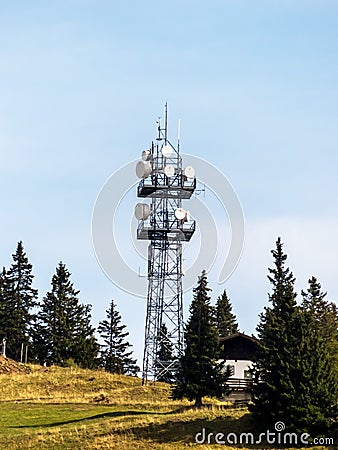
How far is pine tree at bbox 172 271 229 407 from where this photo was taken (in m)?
51.6

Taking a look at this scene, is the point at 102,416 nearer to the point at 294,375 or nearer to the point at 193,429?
the point at 193,429

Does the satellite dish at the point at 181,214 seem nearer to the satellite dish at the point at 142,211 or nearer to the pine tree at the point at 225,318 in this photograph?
the satellite dish at the point at 142,211

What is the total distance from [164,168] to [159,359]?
663 inches

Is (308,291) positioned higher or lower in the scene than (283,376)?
higher

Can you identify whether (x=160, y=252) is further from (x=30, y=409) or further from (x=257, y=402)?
(x=257, y=402)

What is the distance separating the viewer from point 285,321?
150 ft

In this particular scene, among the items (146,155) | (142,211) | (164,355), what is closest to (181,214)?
(142,211)

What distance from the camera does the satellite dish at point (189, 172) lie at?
226ft

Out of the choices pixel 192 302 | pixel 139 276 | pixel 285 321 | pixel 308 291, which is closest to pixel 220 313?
pixel 308 291

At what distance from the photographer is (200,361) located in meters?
51.9

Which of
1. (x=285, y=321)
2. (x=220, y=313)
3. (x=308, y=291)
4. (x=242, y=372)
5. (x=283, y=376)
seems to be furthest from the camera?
(x=220, y=313)

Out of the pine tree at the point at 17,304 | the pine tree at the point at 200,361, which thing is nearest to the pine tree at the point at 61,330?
the pine tree at the point at 17,304

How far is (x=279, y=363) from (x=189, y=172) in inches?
1145

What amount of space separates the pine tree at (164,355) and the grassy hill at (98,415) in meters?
2.33
